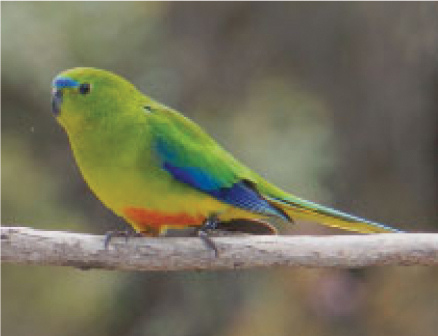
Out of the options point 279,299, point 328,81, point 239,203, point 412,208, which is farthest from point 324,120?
point 239,203

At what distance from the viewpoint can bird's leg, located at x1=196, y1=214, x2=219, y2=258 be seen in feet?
13.3

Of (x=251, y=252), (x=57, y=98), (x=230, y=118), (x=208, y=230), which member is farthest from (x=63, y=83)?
(x=230, y=118)

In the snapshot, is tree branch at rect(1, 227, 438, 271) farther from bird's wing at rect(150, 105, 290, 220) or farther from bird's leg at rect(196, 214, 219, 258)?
bird's wing at rect(150, 105, 290, 220)

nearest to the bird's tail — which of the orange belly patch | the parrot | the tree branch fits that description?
the parrot

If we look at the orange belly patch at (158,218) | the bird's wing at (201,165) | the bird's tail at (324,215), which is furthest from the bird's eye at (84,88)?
the bird's tail at (324,215)

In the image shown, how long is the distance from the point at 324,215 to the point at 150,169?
736 mm

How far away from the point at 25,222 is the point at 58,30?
4.32 feet

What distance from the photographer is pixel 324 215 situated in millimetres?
4301

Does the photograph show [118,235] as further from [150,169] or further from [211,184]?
[211,184]

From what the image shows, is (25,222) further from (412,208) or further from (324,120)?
(412,208)

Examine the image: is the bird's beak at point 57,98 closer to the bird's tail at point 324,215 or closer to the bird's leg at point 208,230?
the bird's leg at point 208,230

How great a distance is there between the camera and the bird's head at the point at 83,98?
162 inches

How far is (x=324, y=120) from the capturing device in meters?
7.25

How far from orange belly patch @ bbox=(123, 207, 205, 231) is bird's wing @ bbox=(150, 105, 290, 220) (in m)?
0.12
